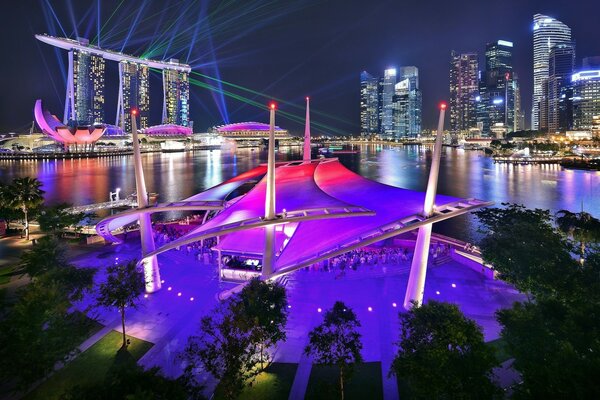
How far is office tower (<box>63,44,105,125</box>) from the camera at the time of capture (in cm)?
16091

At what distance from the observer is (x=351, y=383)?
1104cm

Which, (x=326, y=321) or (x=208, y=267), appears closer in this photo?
(x=326, y=321)

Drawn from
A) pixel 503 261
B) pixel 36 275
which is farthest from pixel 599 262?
pixel 36 275

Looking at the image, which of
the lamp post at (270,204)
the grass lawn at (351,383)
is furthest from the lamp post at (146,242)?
the grass lawn at (351,383)

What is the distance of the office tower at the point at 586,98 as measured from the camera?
156m

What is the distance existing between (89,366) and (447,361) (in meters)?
10.0

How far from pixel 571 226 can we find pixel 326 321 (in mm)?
15476

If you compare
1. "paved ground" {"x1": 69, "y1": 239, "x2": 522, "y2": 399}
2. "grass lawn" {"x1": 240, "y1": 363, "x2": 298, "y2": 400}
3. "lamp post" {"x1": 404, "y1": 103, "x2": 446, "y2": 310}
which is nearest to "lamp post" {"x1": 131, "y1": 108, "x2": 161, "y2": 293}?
"paved ground" {"x1": 69, "y1": 239, "x2": 522, "y2": 399}

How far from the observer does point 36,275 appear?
15594 millimetres

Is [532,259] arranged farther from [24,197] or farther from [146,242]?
[24,197]

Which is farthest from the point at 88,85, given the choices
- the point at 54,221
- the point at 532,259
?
the point at 532,259

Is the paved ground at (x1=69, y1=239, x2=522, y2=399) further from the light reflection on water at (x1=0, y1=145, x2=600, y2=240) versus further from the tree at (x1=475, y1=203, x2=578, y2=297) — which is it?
the light reflection on water at (x1=0, y1=145, x2=600, y2=240)

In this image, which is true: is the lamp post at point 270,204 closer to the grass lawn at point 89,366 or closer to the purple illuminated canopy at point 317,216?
the purple illuminated canopy at point 317,216

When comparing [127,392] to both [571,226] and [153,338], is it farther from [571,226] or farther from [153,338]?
[571,226]
